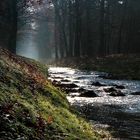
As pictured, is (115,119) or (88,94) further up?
(115,119)

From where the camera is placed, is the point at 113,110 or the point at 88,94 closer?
the point at 113,110

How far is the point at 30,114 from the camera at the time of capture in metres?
9.58

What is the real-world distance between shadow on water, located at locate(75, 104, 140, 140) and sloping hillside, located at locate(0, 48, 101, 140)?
1.76 meters

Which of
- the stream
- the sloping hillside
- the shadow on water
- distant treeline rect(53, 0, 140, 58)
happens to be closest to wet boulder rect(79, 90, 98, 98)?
the stream

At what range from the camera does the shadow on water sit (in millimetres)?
13016

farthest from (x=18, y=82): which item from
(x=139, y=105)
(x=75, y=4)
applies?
(x=75, y=4)

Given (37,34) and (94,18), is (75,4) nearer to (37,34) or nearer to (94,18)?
(94,18)

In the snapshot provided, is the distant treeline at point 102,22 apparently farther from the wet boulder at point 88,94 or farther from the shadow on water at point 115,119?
the shadow on water at point 115,119

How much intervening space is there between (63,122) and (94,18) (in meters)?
66.8

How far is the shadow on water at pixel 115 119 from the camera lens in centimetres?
1302

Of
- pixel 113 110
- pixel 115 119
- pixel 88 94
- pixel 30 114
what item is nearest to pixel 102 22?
pixel 88 94

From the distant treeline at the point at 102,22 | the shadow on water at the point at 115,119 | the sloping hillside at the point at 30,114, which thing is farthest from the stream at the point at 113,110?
the distant treeline at the point at 102,22

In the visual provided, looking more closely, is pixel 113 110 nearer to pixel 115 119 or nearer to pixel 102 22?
pixel 115 119

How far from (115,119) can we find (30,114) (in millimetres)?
6432
